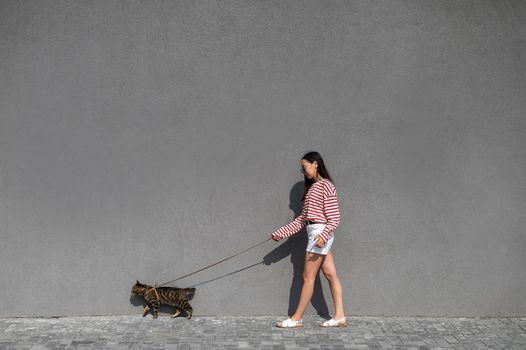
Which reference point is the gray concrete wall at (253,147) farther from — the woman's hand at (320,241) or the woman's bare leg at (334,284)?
the woman's hand at (320,241)

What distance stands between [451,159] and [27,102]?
4.04m

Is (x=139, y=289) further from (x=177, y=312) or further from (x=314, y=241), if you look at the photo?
(x=314, y=241)

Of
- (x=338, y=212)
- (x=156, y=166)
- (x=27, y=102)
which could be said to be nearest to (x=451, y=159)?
(x=338, y=212)

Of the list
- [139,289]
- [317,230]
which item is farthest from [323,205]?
[139,289]

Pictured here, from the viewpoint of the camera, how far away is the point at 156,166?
23.5ft

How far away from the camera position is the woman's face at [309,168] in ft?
22.3

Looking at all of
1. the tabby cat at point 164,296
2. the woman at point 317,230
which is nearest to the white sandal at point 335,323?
the woman at point 317,230

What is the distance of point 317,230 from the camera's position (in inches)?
267

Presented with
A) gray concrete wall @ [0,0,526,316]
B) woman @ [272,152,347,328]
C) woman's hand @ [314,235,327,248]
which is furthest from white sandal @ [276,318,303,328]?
woman's hand @ [314,235,327,248]

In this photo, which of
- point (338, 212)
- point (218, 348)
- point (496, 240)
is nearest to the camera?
point (218, 348)

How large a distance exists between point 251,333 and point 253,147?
1.73 metres

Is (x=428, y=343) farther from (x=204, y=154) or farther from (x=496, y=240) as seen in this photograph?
(x=204, y=154)

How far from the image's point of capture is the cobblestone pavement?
6457mm

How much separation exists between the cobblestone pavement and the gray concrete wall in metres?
0.18
